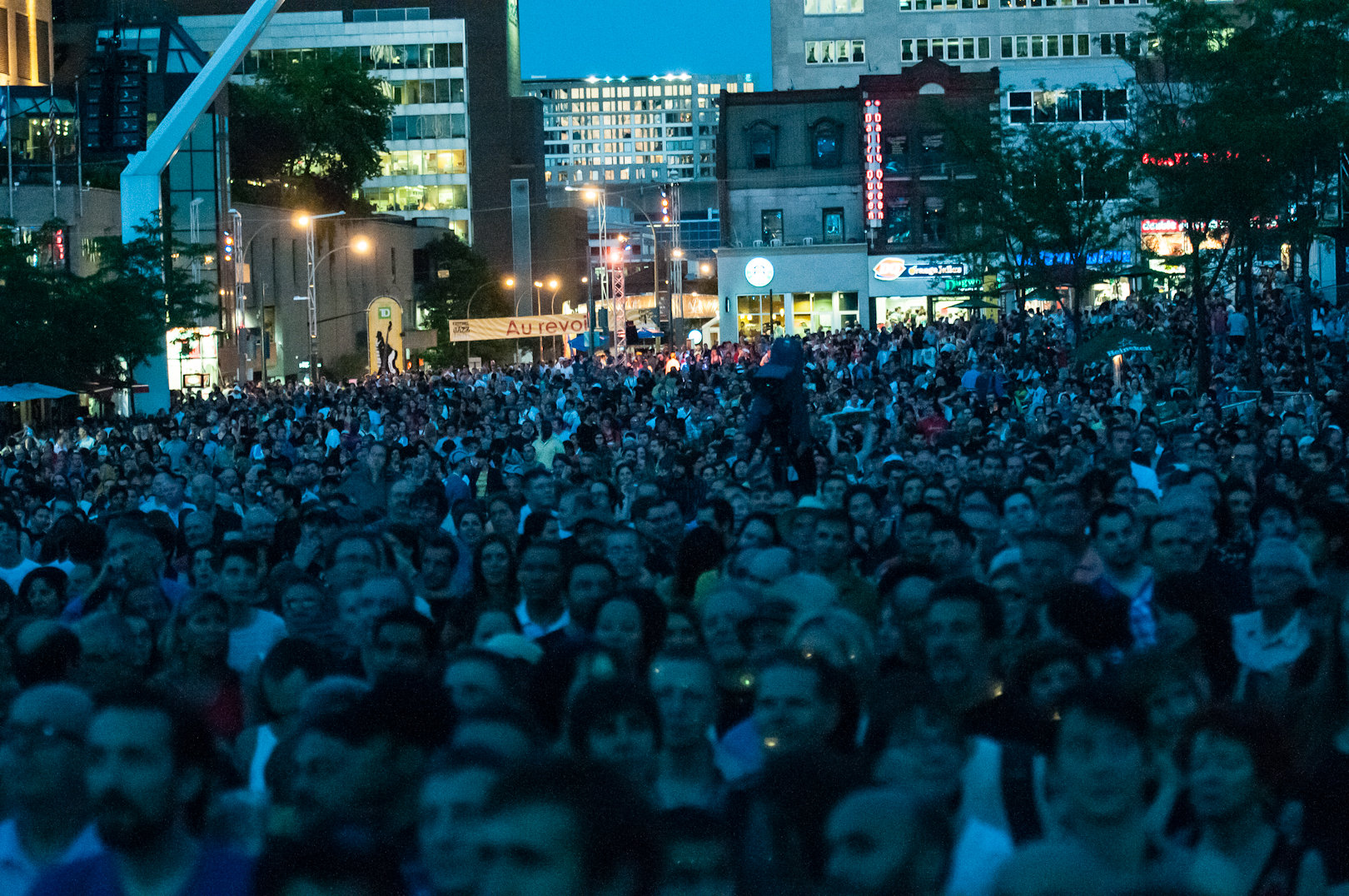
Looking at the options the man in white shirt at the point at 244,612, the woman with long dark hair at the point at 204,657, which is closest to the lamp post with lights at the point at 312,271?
the man in white shirt at the point at 244,612

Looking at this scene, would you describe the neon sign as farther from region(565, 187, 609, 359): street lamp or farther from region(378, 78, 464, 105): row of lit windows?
region(378, 78, 464, 105): row of lit windows

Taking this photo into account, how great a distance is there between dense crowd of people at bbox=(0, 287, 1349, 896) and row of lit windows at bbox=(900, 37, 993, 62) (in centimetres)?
6743

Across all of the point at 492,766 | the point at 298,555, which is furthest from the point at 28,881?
the point at 298,555

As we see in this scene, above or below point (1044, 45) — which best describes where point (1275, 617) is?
below

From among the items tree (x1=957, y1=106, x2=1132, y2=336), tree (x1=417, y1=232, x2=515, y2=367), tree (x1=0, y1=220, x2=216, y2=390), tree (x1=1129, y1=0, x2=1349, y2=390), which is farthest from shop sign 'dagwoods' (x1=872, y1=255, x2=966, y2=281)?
tree (x1=1129, y1=0, x2=1349, y2=390)

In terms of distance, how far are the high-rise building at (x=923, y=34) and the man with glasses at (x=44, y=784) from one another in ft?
238

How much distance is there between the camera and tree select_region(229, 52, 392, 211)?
7831 cm

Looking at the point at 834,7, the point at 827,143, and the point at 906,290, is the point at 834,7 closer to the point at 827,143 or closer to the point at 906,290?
the point at 827,143

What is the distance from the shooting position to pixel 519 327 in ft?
154

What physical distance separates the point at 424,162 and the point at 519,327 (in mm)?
51439

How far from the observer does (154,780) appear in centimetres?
408

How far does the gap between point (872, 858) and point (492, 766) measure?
84 centimetres

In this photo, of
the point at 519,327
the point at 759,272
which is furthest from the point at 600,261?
the point at 519,327

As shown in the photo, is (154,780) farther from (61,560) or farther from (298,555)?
(61,560)
